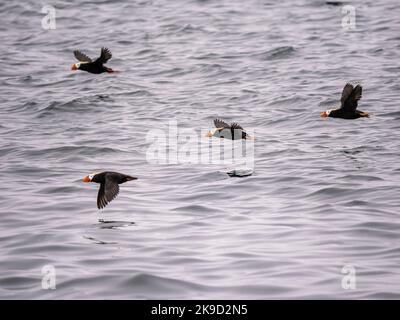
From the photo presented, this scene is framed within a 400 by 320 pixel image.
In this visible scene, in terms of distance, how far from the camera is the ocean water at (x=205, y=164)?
10250mm

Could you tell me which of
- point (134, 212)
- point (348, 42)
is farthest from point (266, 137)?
point (348, 42)

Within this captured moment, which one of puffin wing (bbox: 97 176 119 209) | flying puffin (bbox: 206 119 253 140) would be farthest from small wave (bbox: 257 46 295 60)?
puffin wing (bbox: 97 176 119 209)

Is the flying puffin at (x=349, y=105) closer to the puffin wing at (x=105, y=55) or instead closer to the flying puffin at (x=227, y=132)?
the flying puffin at (x=227, y=132)

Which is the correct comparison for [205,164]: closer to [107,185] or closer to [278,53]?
[107,185]

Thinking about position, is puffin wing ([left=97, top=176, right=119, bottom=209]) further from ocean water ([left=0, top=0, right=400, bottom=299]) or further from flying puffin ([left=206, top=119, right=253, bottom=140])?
flying puffin ([left=206, top=119, right=253, bottom=140])

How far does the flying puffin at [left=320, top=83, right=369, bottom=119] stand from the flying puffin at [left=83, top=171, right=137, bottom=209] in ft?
17.4

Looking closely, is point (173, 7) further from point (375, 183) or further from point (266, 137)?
point (375, 183)

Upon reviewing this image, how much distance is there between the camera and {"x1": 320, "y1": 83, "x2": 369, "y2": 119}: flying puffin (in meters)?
16.2

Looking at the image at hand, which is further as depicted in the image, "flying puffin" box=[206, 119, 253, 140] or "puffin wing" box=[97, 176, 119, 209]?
"flying puffin" box=[206, 119, 253, 140]

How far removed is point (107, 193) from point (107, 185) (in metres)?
0.20

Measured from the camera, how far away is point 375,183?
14.1m

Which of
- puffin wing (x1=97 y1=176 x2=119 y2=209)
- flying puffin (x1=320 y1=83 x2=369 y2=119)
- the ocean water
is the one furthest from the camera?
flying puffin (x1=320 y1=83 x2=369 y2=119)

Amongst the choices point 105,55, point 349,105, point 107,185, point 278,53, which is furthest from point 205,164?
point 278,53

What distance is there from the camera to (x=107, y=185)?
1291 centimetres
